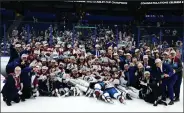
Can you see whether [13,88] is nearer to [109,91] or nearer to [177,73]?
[109,91]

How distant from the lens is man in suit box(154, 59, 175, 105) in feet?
18.4

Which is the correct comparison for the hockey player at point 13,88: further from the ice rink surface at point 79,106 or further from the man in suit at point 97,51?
the man in suit at point 97,51

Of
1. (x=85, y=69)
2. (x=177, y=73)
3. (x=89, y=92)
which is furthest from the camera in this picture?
(x=85, y=69)

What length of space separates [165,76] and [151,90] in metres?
0.41

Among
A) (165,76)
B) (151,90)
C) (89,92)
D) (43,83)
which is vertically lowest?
(89,92)

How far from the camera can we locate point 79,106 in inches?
208

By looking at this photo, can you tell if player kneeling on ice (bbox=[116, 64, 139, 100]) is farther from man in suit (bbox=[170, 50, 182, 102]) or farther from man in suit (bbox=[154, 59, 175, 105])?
man in suit (bbox=[170, 50, 182, 102])

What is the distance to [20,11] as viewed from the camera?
16609mm

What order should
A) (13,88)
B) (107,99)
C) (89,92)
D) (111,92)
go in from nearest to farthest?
(13,88) < (107,99) < (111,92) < (89,92)

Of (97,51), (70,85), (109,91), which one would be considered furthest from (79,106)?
(97,51)

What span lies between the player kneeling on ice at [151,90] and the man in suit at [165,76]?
126mm

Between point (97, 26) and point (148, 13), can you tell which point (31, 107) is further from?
point (148, 13)

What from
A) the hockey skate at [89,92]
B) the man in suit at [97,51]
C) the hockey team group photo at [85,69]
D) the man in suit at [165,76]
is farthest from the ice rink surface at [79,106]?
the man in suit at [97,51]

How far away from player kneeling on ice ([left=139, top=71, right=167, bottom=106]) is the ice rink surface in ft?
0.42
